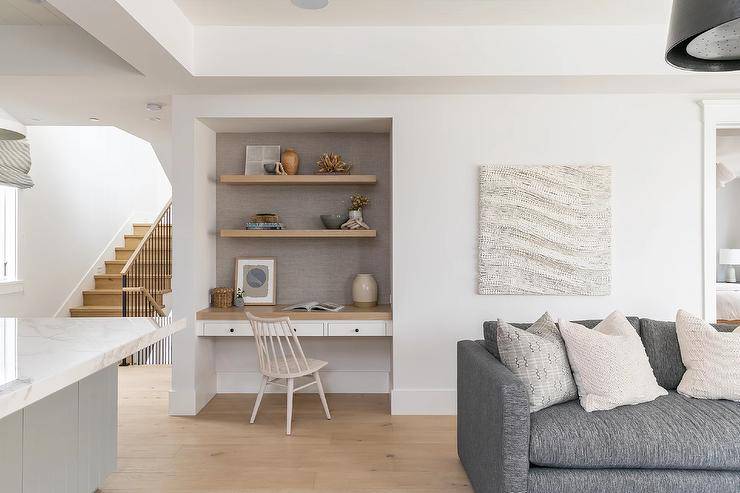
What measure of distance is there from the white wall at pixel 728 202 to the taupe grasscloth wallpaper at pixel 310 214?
2585 mm

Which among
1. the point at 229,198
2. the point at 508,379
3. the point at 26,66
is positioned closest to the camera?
the point at 508,379

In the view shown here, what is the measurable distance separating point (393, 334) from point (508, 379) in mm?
1743

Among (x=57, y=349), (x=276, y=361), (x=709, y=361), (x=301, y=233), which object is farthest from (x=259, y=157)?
(x=709, y=361)

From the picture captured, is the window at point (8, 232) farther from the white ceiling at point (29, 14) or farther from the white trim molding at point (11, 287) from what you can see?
the white ceiling at point (29, 14)

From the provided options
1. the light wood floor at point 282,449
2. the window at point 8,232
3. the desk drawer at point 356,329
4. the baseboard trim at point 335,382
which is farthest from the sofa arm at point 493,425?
the window at point 8,232

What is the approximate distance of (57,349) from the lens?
176 centimetres

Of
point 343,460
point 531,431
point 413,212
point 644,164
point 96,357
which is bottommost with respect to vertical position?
point 343,460

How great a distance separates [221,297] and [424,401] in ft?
6.06

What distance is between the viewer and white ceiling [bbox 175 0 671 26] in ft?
10.2

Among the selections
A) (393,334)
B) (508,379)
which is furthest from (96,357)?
(393,334)

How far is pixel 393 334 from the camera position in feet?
12.7

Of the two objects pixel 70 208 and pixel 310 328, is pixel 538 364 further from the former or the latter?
pixel 70 208

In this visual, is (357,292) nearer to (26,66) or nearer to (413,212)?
(413,212)

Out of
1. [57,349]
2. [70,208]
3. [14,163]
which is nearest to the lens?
[57,349]
